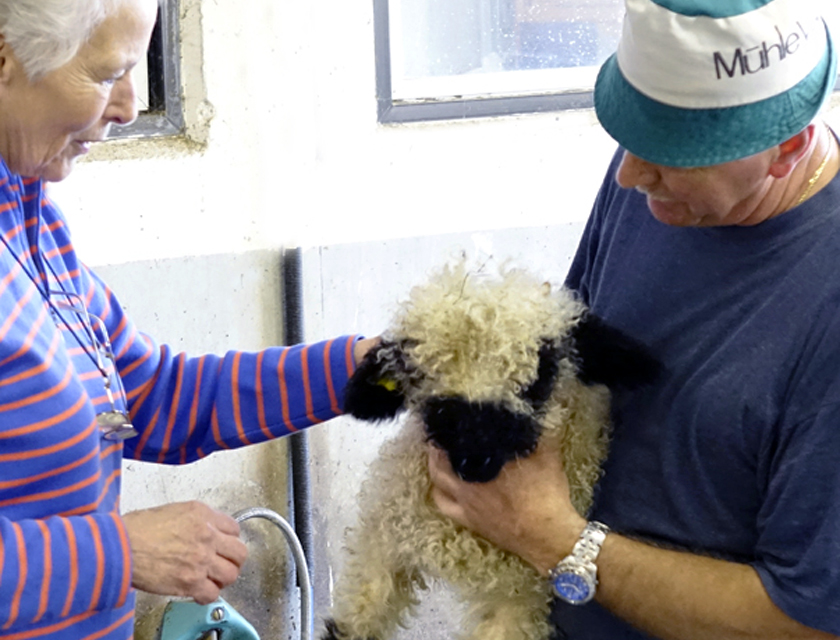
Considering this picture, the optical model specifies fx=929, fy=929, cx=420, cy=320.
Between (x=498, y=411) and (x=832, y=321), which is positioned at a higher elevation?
(x=832, y=321)

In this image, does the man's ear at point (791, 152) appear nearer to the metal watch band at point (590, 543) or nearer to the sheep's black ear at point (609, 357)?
the sheep's black ear at point (609, 357)

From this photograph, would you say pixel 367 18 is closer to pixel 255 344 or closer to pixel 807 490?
pixel 255 344

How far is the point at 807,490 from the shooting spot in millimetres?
944

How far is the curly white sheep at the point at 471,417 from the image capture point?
106cm

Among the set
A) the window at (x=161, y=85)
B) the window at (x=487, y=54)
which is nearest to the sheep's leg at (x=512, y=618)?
the window at (x=161, y=85)

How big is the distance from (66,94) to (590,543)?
797mm

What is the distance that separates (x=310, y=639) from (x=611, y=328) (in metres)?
1.21

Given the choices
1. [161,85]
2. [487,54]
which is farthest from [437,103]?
[161,85]

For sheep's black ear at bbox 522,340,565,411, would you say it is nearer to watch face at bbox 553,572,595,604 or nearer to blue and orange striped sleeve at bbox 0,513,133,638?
watch face at bbox 553,572,595,604

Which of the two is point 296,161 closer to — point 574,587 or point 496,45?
point 496,45

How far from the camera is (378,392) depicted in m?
1.14

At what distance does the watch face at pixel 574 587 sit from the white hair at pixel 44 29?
82 cm

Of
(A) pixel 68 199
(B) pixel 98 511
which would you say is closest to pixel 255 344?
(A) pixel 68 199

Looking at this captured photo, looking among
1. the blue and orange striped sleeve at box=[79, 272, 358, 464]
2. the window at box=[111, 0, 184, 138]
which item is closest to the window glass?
the window at box=[111, 0, 184, 138]
